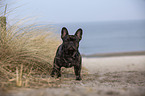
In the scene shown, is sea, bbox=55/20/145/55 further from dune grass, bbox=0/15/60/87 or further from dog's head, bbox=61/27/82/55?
dog's head, bbox=61/27/82/55

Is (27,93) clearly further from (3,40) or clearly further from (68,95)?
(3,40)

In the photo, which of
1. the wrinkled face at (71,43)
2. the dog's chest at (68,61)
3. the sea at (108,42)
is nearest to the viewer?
the wrinkled face at (71,43)

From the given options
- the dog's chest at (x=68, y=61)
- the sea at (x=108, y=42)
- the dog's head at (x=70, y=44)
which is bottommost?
the dog's chest at (x=68, y=61)

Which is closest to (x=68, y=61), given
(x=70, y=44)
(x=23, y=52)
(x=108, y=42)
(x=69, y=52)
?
(x=69, y=52)

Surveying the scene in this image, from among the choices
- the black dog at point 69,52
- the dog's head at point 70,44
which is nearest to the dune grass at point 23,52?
the black dog at point 69,52

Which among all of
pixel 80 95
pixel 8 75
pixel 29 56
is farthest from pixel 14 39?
pixel 80 95

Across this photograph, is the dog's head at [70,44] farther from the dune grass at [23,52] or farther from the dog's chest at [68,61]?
the dune grass at [23,52]

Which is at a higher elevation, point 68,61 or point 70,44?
point 70,44

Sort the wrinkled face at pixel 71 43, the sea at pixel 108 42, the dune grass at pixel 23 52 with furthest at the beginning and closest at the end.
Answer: the sea at pixel 108 42 → the dune grass at pixel 23 52 → the wrinkled face at pixel 71 43

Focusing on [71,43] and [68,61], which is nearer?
[71,43]

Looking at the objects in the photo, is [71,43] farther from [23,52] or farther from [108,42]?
[108,42]

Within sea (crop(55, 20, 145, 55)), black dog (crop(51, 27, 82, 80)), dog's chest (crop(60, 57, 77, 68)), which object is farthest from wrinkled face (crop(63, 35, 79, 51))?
sea (crop(55, 20, 145, 55))

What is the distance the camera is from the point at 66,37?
335 centimetres

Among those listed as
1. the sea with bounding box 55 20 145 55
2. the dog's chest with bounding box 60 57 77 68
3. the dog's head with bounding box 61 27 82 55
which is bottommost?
the dog's chest with bounding box 60 57 77 68
